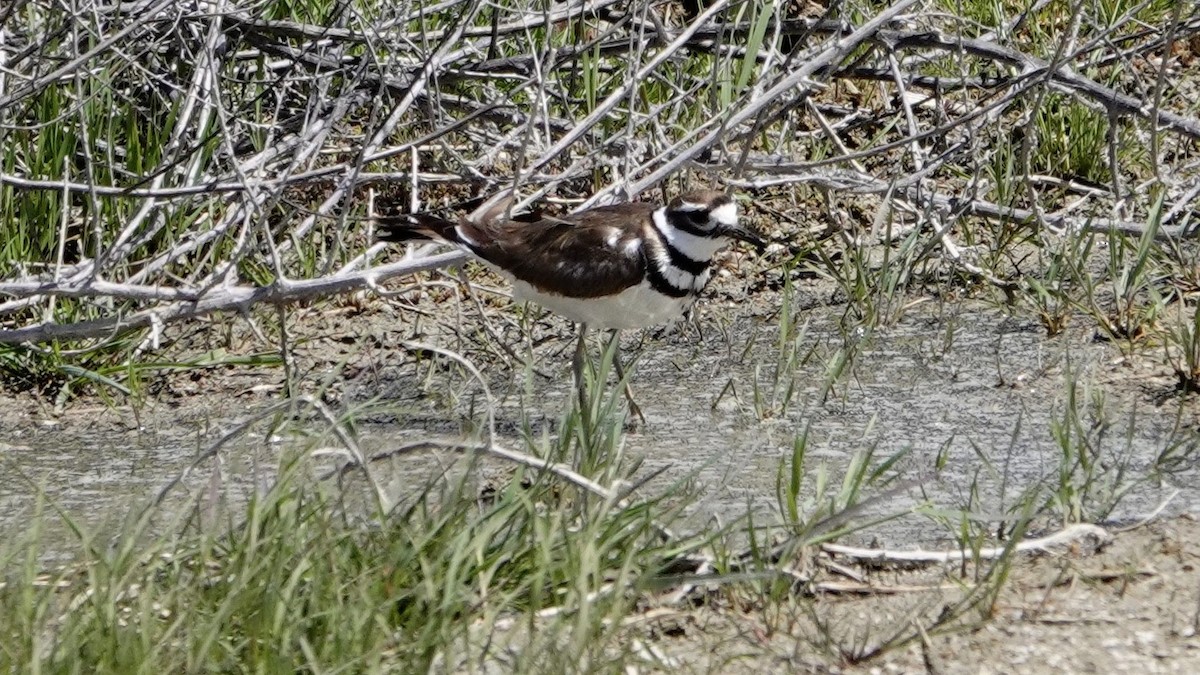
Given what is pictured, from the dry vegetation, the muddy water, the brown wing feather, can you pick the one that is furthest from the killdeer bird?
the muddy water

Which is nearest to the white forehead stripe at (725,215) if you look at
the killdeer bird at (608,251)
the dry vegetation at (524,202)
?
the killdeer bird at (608,251)

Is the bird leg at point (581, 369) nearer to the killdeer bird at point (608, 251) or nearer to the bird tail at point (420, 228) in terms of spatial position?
the killdeer bird at point (608, 251)

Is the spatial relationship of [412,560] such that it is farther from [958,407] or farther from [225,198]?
[225,198]

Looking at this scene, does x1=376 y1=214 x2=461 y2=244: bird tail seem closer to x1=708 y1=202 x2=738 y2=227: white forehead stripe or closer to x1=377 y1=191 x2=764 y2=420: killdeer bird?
x1=377 y1=191 x2=764 y2=420: killdeer bird

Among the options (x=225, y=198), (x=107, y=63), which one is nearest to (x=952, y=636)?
(x=225, y=198)

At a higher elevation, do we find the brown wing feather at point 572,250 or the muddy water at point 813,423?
the brown wing feather at point 572,250

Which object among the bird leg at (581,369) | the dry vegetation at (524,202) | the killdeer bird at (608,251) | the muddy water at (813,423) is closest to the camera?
the dry vegetation at (524,202)

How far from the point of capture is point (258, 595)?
3.07 meters

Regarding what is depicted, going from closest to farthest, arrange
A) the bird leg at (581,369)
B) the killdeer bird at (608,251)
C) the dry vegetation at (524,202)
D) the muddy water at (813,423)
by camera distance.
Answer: the dry vegetation at (524,202)
the muddy water at (813,423)
the bird leg at (581,369)
the killdeer bird at (608,251)

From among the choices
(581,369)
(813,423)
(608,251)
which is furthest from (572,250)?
(813,423)

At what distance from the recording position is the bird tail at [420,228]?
5043 millimetres

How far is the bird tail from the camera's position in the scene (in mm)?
5043

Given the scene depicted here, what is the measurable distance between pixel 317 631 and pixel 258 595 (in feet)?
0.42

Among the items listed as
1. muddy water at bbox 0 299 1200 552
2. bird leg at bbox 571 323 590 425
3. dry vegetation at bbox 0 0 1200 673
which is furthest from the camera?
bird leg at bbox 571 323 590 425
